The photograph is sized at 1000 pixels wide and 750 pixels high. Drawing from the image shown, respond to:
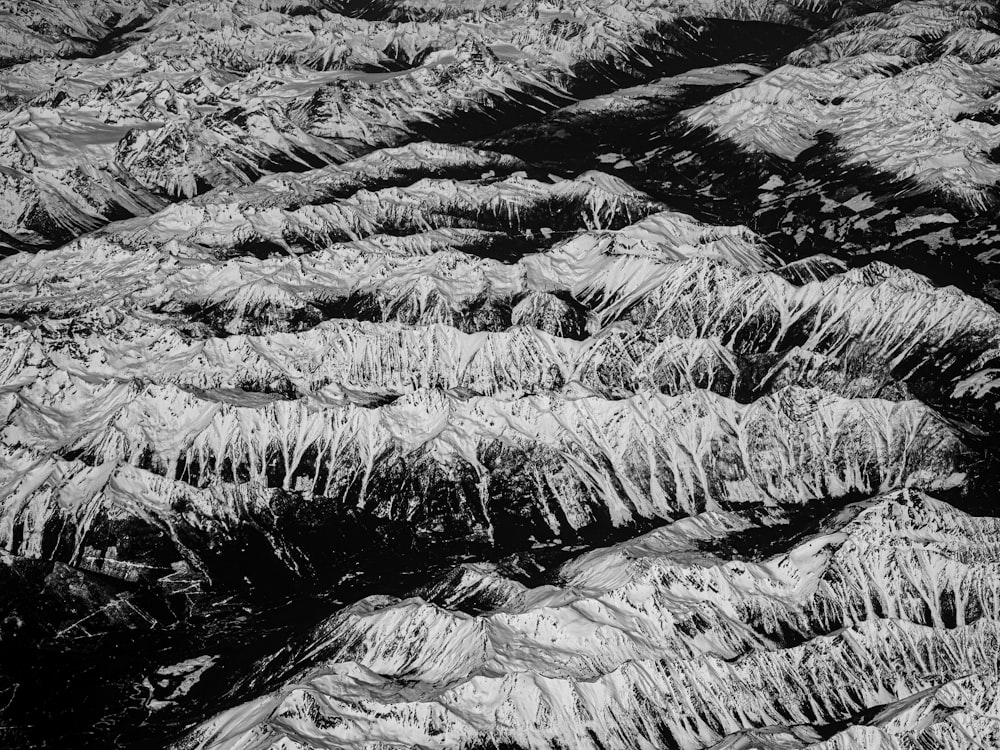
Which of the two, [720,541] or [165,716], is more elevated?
[720,541]

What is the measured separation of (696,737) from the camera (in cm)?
13825

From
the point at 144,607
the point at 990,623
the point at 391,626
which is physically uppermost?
the point at 990,623

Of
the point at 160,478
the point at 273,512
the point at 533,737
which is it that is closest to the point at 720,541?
the point at 533,737

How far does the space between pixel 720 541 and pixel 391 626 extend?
164 ft

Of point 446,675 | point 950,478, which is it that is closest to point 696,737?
point 446,675

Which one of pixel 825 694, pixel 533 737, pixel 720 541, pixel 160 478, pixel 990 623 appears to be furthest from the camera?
pixel 160 478

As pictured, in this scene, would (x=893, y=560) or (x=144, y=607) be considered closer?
(x=893, y=560)

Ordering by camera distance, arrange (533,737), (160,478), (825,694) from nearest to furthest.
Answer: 1. (533,737)
2. (825,694)
3. (160,478)

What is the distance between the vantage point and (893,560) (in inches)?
6107

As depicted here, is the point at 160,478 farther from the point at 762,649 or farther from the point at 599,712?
the point at 762,649

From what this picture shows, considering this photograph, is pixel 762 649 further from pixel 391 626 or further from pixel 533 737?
pixel 391 626

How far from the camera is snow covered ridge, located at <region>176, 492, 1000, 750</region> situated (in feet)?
426

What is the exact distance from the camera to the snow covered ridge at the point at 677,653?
130 metres

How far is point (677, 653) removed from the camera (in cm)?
14312
